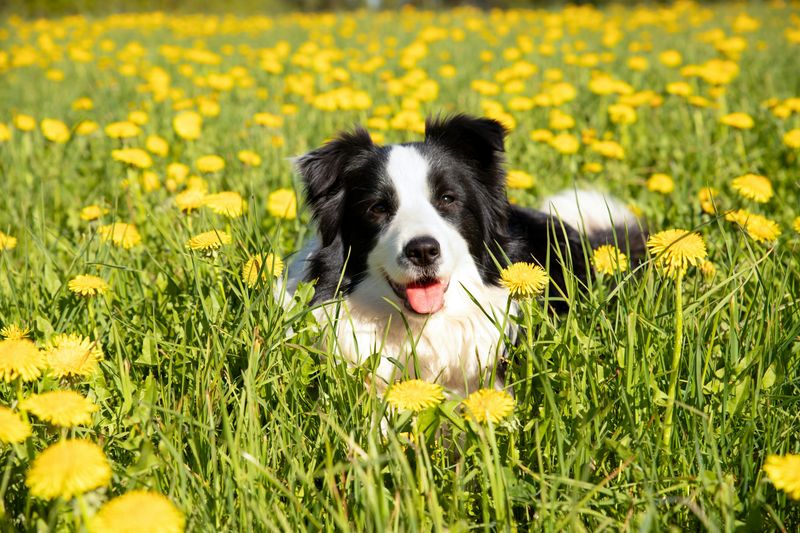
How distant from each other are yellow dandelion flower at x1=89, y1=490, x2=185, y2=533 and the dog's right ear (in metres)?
1.61

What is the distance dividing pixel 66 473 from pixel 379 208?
1.57m

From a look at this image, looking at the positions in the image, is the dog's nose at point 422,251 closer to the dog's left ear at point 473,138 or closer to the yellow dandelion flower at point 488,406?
the dog's left ear at point 473,138

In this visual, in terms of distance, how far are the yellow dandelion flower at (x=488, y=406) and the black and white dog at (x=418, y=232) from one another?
81cm

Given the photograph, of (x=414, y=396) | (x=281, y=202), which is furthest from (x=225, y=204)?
(x=414, y=396)

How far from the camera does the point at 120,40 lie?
11.4 meters

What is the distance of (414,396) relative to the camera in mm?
1552

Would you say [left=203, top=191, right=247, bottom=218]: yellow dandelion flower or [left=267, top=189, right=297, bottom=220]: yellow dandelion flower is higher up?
[left=203, top=191, right=247, bottom=218]: yellow dandelion flower

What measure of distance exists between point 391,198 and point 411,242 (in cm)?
30

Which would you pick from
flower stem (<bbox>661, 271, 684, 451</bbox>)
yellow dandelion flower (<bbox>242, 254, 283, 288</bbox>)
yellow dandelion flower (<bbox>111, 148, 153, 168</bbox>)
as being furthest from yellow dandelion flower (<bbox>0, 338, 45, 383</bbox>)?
yellow dandelion flower (<bbox>111, 148, 153, 168</bbox>)

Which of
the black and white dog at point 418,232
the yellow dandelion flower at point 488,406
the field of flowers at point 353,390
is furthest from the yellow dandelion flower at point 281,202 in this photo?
the yellow dandelion flower at point 488,406

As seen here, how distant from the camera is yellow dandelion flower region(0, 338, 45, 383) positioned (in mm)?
1432

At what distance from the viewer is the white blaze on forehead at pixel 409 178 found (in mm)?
2482

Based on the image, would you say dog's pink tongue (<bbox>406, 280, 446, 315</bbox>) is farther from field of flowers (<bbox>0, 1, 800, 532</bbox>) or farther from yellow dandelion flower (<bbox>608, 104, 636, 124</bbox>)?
yellow dandelion flower (<bbox>608, 104, 636, 124</bbox>)

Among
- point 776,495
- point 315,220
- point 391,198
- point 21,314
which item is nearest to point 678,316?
point 776,495
